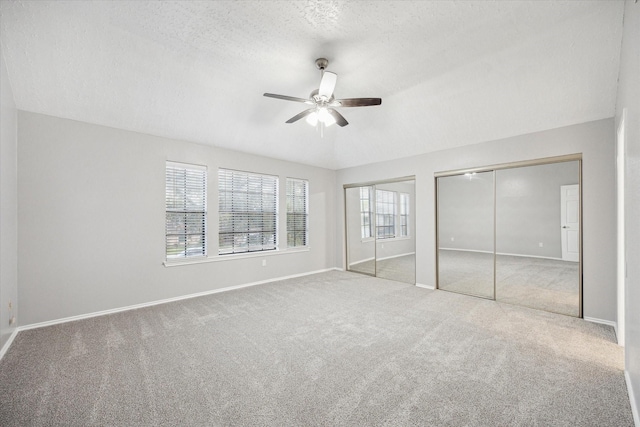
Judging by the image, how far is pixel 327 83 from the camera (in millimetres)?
2762

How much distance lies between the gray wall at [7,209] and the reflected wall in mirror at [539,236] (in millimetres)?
6314

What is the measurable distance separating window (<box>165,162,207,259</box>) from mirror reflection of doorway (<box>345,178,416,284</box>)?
3.43m

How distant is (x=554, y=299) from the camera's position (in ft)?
12.7

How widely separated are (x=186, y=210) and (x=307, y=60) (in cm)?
310

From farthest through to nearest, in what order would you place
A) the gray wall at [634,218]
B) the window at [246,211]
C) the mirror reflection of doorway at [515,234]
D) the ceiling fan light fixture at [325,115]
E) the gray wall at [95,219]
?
the window at [246,211] < the mirror reflection of doorway at [515,234] < the gray wall at [95,219] < the ceiling fan light fixture at [325,115] < the gray wall at [634,218]

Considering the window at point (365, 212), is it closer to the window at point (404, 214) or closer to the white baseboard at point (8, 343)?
the window at point (404, 214)

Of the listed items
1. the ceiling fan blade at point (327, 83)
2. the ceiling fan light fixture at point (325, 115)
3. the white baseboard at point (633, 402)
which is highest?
the ceiling fan blade at point (327, 83)

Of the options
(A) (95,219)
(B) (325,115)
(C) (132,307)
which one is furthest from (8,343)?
(B) (325,115)

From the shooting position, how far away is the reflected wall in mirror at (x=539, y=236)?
370cm

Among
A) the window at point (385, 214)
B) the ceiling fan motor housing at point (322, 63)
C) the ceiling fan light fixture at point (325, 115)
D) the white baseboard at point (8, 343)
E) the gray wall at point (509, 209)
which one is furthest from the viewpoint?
the window at point (385, 214)

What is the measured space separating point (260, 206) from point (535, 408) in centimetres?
482

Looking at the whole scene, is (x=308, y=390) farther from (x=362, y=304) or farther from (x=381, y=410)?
(x=362, y=304)

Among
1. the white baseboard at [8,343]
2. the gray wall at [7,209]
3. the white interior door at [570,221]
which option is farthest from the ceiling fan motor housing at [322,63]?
the white baseboard at [8,343]

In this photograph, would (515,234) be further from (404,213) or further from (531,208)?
(404,213)
